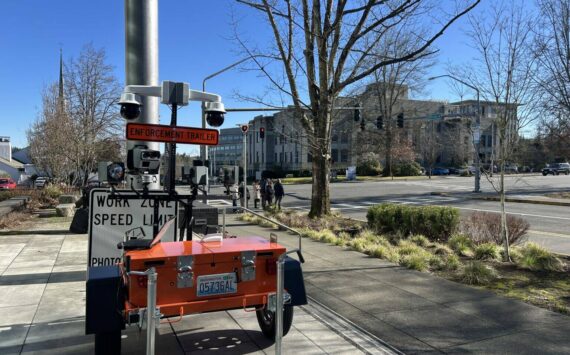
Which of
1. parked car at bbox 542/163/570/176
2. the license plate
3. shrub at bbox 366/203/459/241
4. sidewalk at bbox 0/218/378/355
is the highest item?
parked car at bbox 542/163/570/176

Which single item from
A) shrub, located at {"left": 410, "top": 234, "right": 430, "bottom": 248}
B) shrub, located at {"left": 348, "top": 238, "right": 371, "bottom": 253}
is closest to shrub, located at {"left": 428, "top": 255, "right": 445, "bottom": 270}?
shrub, located at {"left": 348, "top": 238, "right": 371, "bottom": 253}

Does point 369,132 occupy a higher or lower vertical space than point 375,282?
higher

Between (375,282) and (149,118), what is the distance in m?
4.45

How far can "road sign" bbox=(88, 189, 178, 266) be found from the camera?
6.46 m

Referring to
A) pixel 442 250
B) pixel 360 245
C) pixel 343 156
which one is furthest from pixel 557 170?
pixel 360 245

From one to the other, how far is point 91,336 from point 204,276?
6.40 ft

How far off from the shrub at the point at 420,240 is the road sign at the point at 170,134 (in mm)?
6897

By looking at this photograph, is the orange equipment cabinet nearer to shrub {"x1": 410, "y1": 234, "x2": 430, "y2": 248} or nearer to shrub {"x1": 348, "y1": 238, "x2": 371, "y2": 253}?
shrub {"x1": 348, "y1": 238, "x2": 371, "y2": 253}

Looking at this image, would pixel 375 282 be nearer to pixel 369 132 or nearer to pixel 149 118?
pixel 149 118

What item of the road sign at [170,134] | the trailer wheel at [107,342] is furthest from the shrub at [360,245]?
the trailer wheel at [107,342]

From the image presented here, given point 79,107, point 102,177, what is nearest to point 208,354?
point 102,177

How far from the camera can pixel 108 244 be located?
659 centimetres

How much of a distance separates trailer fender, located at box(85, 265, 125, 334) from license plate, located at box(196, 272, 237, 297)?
2.19ft

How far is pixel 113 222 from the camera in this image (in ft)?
22.0
